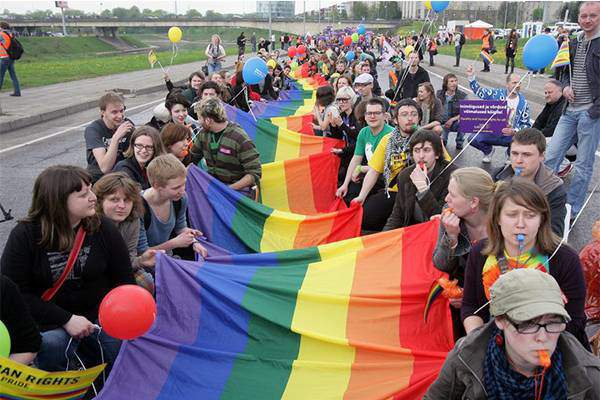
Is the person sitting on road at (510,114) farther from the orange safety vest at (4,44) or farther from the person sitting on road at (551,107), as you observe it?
the orange safety vest at (4,44)

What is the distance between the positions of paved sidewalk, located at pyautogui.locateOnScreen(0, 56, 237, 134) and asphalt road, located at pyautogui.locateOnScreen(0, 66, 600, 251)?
0.34m

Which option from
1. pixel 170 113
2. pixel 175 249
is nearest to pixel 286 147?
pixel 170 113

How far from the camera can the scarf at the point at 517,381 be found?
210 centimetres

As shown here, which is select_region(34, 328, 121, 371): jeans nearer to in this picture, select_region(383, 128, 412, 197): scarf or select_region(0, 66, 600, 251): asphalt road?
select_region(0, 66, 600, 251): asphalt road

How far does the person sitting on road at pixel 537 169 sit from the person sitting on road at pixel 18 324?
3.44 metres

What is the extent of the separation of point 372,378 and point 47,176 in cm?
224

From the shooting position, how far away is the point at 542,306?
1953 millimetres

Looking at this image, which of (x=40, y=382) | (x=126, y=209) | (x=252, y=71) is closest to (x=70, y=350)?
(x=40, y=382)

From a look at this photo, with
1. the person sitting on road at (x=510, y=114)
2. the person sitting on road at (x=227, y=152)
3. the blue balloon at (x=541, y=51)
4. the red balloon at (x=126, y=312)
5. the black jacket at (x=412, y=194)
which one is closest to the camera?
the red balloon at (x=126, y=312)

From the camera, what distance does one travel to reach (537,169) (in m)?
4.03

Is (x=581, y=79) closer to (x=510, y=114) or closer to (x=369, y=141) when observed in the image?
(x=510, y=114)

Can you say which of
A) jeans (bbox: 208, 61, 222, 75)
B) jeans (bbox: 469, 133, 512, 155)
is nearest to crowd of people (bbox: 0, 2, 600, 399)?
jeans (bbox: 469, 133, 512, 155)

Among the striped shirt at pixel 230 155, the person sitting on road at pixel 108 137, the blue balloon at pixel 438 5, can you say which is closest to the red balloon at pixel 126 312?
the person sitting on road at pixel 108 137

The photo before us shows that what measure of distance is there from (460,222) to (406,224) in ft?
4.02
